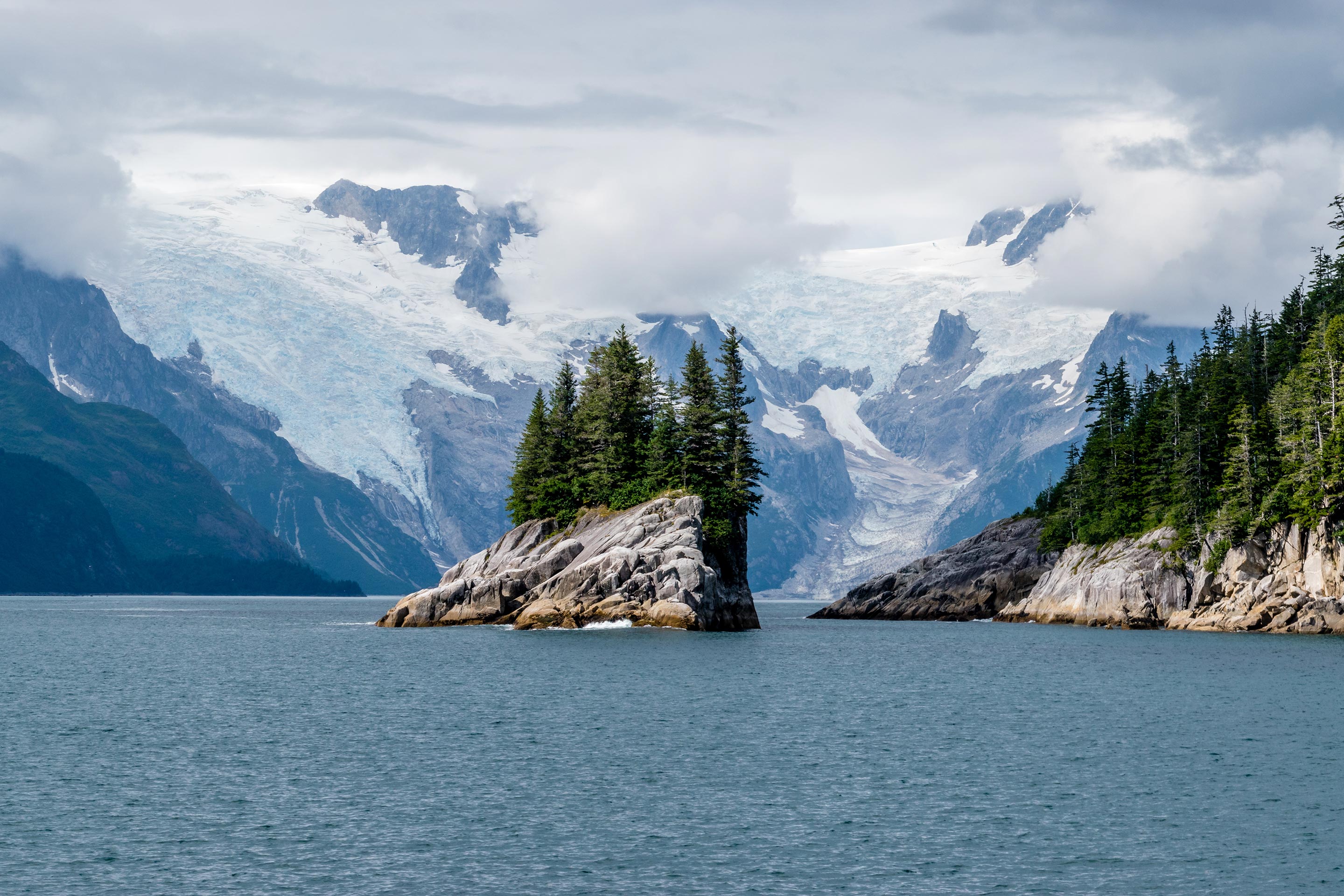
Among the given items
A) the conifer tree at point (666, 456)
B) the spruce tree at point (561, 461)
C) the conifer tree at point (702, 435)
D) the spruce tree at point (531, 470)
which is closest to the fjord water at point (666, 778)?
the conifer tree at point (702, 435)

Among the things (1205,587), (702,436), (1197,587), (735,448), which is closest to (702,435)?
(702,436)

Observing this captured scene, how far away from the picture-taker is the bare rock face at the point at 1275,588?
131 m

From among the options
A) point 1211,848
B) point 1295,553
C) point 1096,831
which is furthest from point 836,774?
point 1295,553

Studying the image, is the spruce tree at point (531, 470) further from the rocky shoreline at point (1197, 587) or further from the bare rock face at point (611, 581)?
the rocky shoreline at point (1197, 587)

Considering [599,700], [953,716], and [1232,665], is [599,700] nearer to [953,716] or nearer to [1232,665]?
Answer: [953,716]

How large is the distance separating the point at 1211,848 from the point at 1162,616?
116391 mm

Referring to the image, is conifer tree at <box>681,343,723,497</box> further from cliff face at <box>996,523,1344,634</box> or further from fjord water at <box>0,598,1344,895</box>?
cliff face at <box>996,523,1344,634</box>

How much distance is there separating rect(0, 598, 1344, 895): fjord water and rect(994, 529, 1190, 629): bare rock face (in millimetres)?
52184

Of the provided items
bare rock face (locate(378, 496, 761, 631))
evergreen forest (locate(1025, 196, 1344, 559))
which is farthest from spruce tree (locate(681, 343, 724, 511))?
evergreen forest (locate(1025, 196, 1344, 559))

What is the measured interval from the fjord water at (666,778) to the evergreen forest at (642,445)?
124ft

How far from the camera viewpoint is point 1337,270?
16350 centimetres

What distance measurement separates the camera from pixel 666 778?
5331 centimetres

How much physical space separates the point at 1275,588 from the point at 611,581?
6302 cm

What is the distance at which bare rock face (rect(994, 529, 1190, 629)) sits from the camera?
502 feet
